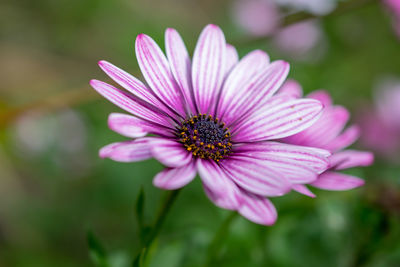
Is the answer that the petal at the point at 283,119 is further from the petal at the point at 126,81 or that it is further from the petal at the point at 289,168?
the petal at the point at 126,81

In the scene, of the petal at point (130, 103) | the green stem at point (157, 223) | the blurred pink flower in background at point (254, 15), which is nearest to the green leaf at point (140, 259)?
the green stem at point (157, 223)

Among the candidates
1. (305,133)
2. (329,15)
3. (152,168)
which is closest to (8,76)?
(152,168)

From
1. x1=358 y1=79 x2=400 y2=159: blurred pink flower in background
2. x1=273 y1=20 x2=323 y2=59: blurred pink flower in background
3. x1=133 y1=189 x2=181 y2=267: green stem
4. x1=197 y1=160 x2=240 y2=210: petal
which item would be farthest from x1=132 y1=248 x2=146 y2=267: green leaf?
x1=273 y1=20 x2=323 y2=59: blurred pink flower in background

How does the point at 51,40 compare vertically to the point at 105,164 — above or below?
above

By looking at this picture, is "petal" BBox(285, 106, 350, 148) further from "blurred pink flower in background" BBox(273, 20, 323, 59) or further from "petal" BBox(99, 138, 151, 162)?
"blurred pink flower in background" BBox(273, 20, 323, 59)

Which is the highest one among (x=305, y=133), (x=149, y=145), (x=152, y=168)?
(x=149, y=145)

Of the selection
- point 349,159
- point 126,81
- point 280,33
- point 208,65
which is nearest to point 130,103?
point 126,81

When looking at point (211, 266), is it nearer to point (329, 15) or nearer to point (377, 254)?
point (377, 254)
